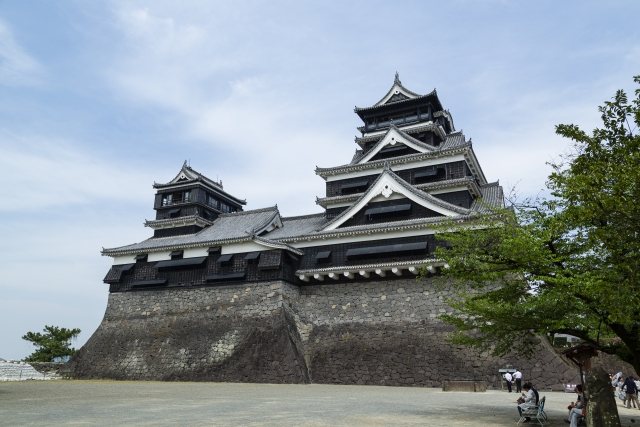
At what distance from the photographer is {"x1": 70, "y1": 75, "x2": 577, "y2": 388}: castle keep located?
79.0ft

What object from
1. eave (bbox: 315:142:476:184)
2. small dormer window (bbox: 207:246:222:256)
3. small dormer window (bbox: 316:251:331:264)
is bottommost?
small dormer window (bbox: 316:251:331:264)

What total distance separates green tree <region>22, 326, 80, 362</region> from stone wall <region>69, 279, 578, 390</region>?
11367 millimetres

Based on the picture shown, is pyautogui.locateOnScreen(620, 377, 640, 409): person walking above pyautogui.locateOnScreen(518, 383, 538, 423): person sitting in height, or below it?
below

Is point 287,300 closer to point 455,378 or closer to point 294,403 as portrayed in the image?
point 455,378

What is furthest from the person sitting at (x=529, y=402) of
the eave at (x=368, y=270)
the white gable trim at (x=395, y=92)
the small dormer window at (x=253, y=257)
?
the white gable trim at (x=395, y=92)

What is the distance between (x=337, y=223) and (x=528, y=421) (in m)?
17.6

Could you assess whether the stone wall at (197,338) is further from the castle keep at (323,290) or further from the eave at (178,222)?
the eave at (178,222)

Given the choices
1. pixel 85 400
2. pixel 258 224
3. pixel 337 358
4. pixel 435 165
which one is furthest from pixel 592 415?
pixel 258 224

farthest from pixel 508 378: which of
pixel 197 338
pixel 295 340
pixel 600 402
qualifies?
pixel 197 338

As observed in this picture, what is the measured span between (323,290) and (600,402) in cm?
1958

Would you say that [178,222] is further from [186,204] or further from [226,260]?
[226,260]

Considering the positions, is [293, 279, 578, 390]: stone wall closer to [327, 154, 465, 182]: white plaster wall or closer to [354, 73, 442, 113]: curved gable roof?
[327, 154, 465, 182]: white plaster wall

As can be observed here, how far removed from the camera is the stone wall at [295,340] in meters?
22.9

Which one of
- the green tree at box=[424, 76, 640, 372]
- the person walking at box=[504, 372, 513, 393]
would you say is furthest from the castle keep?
the green tree at box=[424, 76, 640, 372]
